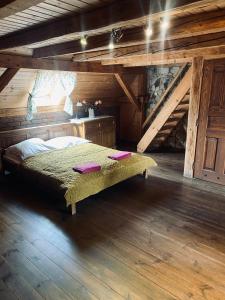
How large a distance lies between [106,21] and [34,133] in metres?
3.38

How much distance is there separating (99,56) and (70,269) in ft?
9.85

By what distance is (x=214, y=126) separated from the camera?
3.90 metres

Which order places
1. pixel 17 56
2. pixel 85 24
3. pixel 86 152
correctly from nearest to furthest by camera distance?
pixel 85 24 → pixel 17 56 → pixel 86 152

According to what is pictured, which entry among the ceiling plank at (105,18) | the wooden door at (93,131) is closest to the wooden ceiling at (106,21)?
the ceiling plank at (105,18)

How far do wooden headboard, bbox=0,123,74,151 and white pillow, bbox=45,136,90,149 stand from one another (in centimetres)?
21

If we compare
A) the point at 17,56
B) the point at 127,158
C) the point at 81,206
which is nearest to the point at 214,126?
the point at 127,158

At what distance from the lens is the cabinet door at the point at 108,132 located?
19.2 feet

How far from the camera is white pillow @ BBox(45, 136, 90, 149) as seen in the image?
4.66 metres

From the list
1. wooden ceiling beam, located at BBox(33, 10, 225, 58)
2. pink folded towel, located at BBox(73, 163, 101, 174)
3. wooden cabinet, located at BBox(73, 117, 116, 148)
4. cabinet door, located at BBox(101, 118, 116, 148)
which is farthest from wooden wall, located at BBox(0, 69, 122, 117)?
pink folded towel, located at BBox(73, 163, 101, 174)

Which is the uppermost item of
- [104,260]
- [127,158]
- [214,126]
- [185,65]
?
[185,65]

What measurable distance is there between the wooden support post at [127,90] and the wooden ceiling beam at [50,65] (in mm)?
196

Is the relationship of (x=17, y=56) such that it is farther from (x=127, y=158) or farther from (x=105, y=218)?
(x=105, y=218)

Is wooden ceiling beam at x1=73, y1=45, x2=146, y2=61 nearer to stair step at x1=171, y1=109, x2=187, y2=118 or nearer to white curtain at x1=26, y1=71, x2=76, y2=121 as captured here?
white curtain at x1=26, y1=71, x2=76, y2=121

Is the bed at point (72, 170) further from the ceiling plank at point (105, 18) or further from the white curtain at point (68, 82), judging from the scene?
the ceiling plank at point (105, 18)
